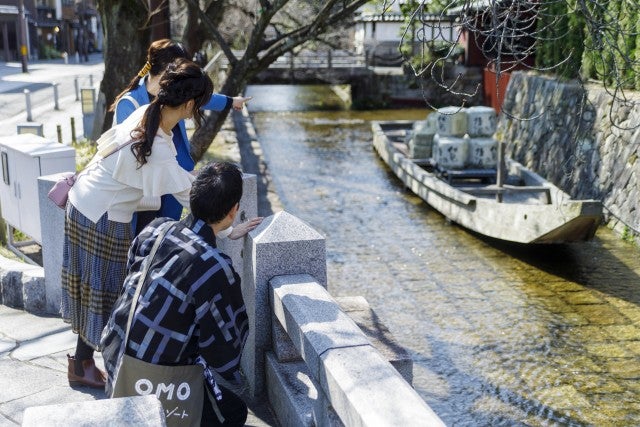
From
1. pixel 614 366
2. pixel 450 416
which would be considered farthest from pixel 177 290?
pixel 614 366

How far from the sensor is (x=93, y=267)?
3.95 meters

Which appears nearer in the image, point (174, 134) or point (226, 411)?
point (226, 411)

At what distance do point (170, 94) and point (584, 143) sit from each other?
42.5 feet

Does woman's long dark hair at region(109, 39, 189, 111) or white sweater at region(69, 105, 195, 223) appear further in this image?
→ woman's long dark hair at region(109, 39, 189, 111)

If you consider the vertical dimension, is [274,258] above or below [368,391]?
above

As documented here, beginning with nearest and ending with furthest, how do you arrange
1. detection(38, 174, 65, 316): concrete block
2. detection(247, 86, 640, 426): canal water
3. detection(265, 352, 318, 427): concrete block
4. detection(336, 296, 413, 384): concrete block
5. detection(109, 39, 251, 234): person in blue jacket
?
detection(265, 352, 318, 427): concrete block < detection(336, 296, 413, 384): concrete block < detection(109, 39, 251, 234): person in blue jacket < detection(38, 174, 65, 316): concrete block < detection(247, 86, 640, 426): canal water

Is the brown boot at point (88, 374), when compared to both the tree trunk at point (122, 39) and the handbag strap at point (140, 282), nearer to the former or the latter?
the handbag strap at point (140, 282)

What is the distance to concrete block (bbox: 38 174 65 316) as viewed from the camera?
5164 millimetres

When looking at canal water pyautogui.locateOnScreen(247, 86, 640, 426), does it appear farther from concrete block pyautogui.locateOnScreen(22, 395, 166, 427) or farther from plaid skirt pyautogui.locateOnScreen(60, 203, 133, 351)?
concrete block pyautogui.locateOnScreen(22, 395, 166, 427)

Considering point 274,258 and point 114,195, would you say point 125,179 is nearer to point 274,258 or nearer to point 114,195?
point 114,195

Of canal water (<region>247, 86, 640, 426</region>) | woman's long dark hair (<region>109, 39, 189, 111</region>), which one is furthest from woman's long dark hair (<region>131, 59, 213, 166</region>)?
canal water (<region>247, 86, 640, 426</region>)

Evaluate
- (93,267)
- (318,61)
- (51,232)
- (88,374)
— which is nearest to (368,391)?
(93,267)

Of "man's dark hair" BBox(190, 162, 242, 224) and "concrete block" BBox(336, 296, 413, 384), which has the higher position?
"man's dark hair" BBox(190, 162, 242, 224)

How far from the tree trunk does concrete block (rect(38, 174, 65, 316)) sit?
17.9ft
